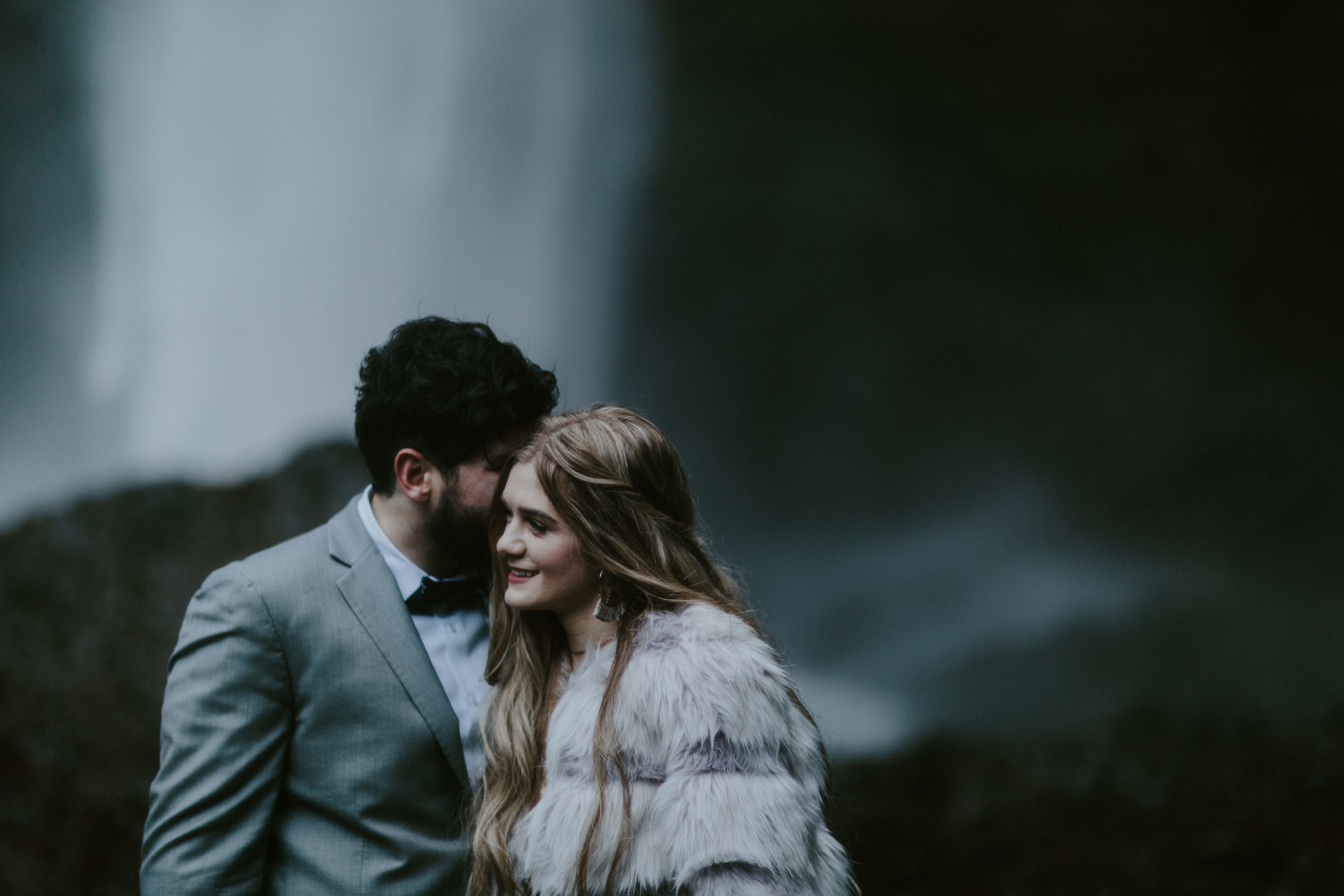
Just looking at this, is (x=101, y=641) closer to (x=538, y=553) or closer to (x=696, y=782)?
(x=538, y=553)

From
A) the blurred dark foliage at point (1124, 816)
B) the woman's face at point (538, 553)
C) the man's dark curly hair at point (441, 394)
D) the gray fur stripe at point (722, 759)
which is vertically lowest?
the blurred dark foliage at point (1124, 816)

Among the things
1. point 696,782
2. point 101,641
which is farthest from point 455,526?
point 101,641

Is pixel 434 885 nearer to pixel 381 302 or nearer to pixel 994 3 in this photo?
pixel 381 302

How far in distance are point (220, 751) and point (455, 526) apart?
540 millimetres

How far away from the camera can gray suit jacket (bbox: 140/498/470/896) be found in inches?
59.7

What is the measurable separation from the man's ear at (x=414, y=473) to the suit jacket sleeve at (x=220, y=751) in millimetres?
330

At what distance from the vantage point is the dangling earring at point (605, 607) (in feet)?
5.14

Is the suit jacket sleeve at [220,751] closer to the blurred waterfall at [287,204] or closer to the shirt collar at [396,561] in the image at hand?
the shirt collar at [396,561]

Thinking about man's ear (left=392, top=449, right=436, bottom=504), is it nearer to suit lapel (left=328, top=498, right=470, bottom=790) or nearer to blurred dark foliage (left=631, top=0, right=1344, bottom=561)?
suit lapel (left=328, top=498, right=470, bottom=790)

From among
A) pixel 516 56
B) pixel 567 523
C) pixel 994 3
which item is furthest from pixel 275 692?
pixel 994 3

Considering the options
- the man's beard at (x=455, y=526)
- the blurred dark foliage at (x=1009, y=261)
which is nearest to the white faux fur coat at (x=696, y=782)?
the man's beard at (x=455, y=526)

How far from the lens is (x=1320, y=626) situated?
166 inches

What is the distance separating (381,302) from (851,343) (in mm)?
2185

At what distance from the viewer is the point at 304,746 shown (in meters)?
1.60
